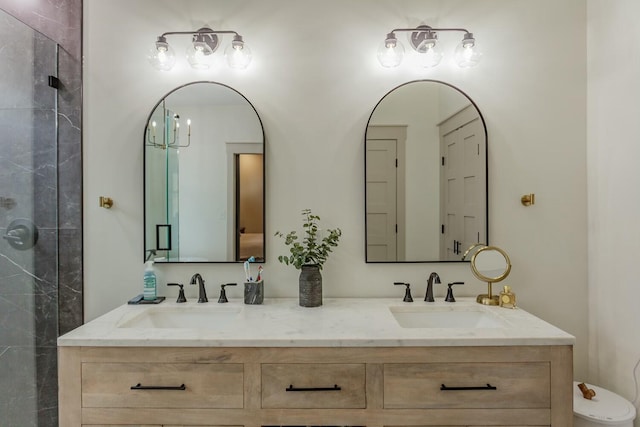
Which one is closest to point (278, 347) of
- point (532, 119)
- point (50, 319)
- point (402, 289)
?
point (402, 289)

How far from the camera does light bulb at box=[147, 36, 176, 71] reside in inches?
72.0

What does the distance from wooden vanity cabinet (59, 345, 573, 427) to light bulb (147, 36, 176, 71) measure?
138 cm

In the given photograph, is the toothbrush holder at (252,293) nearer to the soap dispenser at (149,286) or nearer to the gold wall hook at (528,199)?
the soap dispenser at (149,286)

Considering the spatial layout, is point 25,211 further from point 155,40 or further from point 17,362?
point 155,40

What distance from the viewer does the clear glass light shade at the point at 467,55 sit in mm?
1809

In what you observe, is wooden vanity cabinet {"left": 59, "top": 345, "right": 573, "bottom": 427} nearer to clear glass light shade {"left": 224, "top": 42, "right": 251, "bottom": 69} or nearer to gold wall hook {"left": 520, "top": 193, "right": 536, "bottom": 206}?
gold wall hook {"left": 520, "top": 193, "right": 536, "bottom": 206}

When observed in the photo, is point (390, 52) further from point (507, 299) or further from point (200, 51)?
point (507, 299)

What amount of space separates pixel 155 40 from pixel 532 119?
2016mm

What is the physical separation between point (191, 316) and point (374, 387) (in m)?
0.92

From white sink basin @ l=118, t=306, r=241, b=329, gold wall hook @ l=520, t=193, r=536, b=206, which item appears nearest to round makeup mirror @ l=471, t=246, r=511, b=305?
gold wall hook @ l=520, t=193, r=536, b=206

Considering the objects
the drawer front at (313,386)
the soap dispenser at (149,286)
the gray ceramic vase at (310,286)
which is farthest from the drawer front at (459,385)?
the soap dispenser at (149,286)

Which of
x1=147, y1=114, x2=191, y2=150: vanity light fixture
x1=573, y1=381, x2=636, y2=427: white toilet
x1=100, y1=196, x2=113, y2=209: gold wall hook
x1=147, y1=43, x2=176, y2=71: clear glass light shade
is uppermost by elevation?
x1=147, y1=43, x2=176, y2=71: clear glass light shade

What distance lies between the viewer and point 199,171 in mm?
1881

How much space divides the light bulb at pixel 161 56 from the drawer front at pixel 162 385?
4.62 ft
